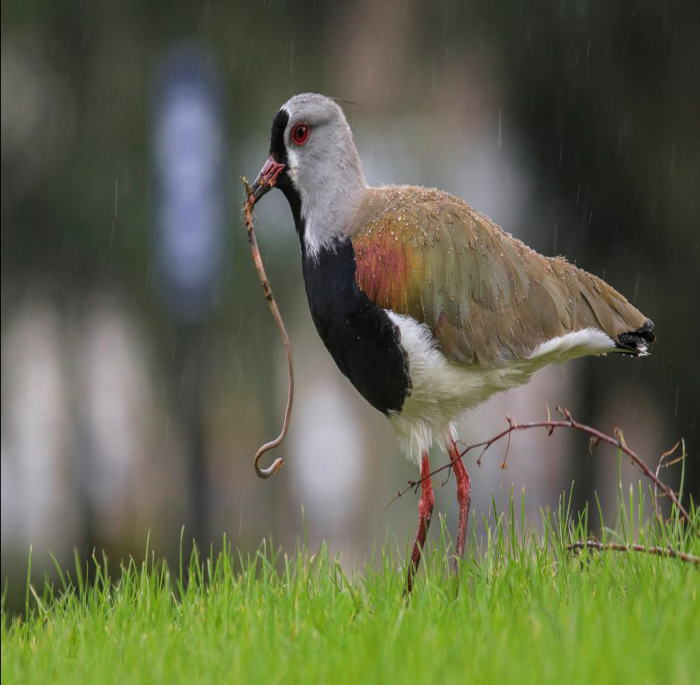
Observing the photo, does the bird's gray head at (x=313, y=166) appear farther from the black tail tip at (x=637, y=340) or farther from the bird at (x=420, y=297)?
the black tail tip at (x=637, y=340)

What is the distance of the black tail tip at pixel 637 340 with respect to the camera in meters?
4.23

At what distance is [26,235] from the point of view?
30.0ft

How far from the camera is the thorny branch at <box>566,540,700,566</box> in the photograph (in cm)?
329

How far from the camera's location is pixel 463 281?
3.97 metres

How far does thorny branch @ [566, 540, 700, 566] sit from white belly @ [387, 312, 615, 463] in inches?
30.1

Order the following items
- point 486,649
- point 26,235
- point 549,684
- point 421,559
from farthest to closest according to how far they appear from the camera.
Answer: point 26,235 < point 421,559 < point 486,649 < point 549,684

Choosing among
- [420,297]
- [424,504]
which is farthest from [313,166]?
[424,504]

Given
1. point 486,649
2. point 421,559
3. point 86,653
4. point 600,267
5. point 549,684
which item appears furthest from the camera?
point 600,267

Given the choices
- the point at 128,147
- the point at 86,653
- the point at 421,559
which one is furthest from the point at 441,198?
the point at 128,147

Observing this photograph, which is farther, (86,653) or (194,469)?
(194,469)

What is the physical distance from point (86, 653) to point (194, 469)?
650 cm

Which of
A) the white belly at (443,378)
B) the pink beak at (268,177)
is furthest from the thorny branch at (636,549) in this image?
the pink beak at (268,177)

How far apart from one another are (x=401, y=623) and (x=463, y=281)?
1511 millimetres

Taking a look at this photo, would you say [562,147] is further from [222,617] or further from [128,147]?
[222,617]
